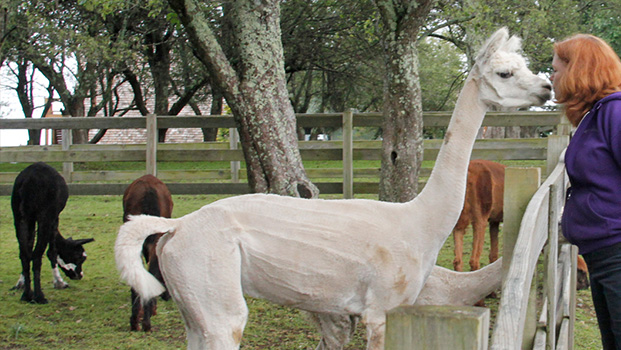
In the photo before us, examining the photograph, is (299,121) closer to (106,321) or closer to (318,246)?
(106,321)

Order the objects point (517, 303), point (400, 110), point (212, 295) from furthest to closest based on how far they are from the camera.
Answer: point (400, 110), point (212, 295), point (517, 303)

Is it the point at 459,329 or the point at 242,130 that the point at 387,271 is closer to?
the point at 459,329

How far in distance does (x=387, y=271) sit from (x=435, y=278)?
0.56m

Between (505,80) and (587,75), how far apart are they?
495 millimetres

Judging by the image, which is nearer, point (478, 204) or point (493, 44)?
point (493, 44)

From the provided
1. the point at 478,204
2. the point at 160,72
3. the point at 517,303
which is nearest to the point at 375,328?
the point at 517,303

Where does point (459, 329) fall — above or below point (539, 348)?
above

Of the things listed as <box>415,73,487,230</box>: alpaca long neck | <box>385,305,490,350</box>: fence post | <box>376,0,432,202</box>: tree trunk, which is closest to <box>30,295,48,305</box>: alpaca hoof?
<box>376,0,432,202</box>: tree trunk

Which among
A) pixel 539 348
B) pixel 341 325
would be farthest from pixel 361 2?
pixel 539 348

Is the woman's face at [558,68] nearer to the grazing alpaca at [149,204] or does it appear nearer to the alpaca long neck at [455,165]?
the alpaca long neck at [455,165]

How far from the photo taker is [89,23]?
18.1 m

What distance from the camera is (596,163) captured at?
2826mm

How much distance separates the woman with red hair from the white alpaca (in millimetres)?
347

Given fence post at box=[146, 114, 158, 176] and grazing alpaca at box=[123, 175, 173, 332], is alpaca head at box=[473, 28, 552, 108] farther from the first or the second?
fence post at box=[146, 114, 158, 176]
